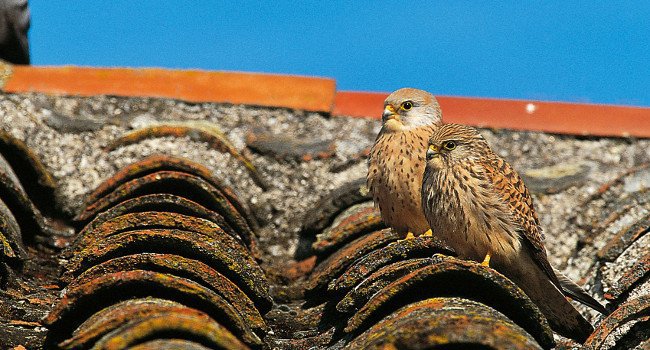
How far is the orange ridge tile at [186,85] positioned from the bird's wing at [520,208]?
6.37 feet

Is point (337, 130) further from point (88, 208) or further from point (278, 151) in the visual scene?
point (88, 208)

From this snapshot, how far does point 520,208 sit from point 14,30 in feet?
11.7

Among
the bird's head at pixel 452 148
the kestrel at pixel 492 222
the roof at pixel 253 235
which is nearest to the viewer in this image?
the roof at pixel 253 235

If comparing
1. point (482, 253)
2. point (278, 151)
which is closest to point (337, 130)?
point (278, 151)

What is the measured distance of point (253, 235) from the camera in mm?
4887

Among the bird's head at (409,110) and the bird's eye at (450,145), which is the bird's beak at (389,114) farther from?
the bird's eye at (450,145)

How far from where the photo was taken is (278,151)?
5730 mm

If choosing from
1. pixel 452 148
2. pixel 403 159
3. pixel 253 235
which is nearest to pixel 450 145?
pixel 452 148

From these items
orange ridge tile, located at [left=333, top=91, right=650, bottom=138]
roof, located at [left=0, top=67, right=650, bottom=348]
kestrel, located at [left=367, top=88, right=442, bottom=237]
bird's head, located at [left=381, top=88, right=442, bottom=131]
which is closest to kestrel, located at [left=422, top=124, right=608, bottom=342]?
roof, located at [left=0, top=67, right=650, bottom=348]

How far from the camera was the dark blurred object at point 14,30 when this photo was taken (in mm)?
6422

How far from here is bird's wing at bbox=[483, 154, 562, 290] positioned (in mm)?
4246

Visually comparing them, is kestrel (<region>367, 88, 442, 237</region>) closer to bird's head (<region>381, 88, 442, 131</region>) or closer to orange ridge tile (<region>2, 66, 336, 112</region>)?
bird's head (<region>381, 88, 442, 131</region>)

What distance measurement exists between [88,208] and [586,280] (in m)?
2.28

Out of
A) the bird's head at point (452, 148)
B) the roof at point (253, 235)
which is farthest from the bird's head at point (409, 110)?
the bird's head at point (452, 148)
